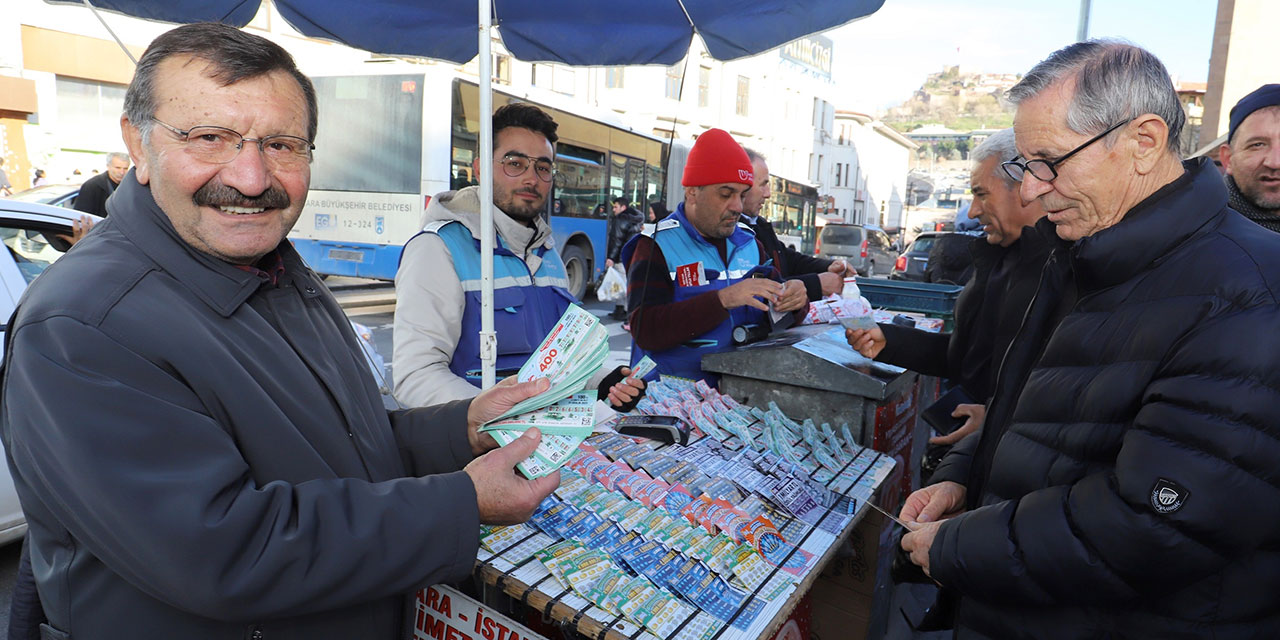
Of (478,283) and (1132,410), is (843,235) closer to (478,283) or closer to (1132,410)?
(478,283)

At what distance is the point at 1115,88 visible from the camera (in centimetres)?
140

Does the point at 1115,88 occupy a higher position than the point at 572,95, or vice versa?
the point at 572,95

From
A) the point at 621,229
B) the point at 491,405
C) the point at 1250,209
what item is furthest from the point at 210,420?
the point at 621,229

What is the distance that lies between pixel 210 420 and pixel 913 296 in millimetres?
5495

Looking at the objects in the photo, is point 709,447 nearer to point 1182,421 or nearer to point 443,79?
point 1182,421

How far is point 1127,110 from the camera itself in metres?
1.39

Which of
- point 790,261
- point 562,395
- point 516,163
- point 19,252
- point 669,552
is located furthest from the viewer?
point 790,261

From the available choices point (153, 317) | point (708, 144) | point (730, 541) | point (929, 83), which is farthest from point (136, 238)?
point (929, 83)

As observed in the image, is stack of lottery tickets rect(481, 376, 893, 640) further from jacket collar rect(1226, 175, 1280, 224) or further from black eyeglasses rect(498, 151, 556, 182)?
jacket collar rect(1226, 175, 1280, 224)

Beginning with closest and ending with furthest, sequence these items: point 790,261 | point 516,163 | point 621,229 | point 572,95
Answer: point 516,163, point 790,261, point 621,229, point 572,95

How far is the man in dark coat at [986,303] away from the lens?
8.36 feet

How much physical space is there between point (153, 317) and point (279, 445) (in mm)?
273

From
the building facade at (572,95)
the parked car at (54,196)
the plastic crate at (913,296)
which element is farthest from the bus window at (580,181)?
the plastic crate at (913,296)

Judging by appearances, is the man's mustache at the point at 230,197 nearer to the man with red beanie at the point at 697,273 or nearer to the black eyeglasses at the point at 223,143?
the black eyeglasses at the point at 223,143
